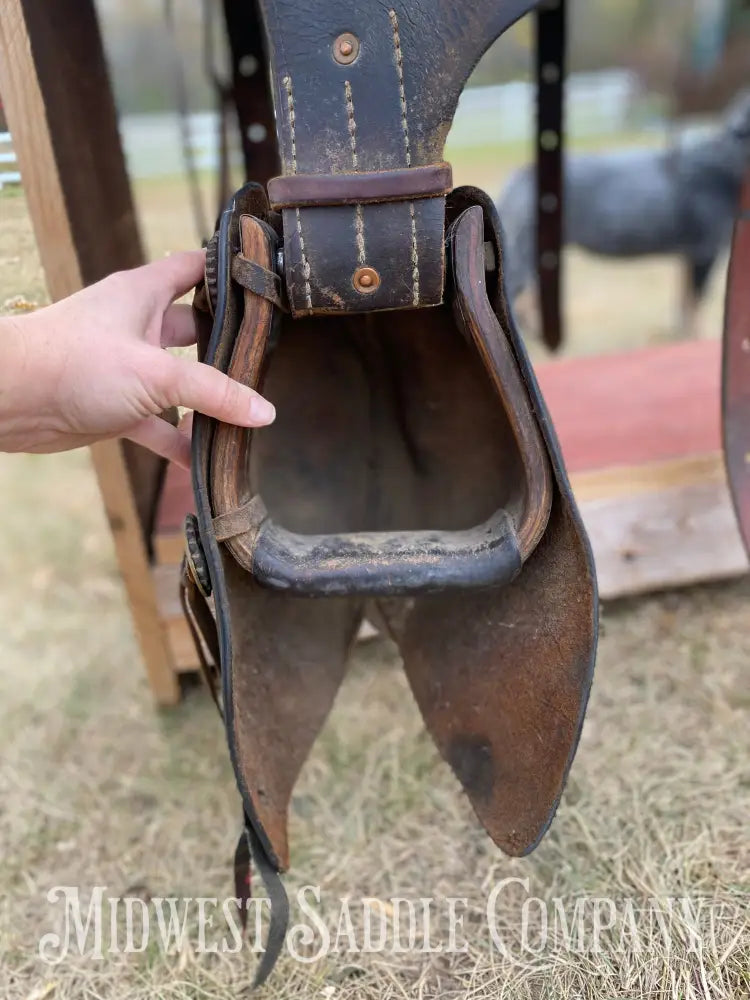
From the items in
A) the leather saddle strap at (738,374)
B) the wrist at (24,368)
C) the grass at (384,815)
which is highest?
the wrist at (24,368)

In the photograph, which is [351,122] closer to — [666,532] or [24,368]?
[24,368]

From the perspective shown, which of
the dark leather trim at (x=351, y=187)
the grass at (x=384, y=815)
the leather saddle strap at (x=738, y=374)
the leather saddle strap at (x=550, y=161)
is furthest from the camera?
the leather saddle strap at (x=550, y=161)

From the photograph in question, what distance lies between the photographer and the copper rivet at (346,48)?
0.57 m

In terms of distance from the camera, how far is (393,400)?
2.81ft

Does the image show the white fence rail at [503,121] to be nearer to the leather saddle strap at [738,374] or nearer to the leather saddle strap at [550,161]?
the leather saddle strap at [550,161]

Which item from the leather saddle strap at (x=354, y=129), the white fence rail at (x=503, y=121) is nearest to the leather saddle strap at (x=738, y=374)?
the leather saddle strap at (x=354, y=129)

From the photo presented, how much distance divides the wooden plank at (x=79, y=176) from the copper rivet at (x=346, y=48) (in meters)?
0.38

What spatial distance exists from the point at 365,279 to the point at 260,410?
0.42 ft

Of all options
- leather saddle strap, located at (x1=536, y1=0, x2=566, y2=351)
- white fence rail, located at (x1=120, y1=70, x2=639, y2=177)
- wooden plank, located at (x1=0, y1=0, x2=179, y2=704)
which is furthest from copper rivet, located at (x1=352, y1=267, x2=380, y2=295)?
white fence rail, located at (x1=120, y1=70, x2=639, y2=177)

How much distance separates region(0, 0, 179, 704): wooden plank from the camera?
2.59ft

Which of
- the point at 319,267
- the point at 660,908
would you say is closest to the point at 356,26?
the point at 319,267

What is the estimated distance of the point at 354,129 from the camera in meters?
0.57

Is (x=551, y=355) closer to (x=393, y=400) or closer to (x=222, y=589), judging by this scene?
(x=393, y=400)

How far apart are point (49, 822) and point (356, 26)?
3.16 ft
